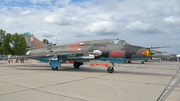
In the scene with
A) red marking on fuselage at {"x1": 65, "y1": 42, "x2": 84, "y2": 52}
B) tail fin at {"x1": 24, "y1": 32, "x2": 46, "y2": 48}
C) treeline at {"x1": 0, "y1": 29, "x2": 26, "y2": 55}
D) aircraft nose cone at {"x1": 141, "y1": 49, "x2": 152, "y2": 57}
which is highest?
treeline at {"x1": 0, "y1": 29, "x2": 26, "y2": 55}

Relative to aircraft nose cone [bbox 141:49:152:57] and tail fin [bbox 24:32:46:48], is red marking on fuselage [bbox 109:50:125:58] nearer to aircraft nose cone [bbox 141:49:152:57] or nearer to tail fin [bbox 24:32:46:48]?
aircraft nose cone [bbox 141:49:152:57]

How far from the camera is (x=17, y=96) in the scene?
14.5ft

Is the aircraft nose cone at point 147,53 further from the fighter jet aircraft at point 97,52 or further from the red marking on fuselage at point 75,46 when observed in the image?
the red marking on fuselage at point 75,46

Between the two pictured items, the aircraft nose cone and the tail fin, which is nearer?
the aircraft nose cone

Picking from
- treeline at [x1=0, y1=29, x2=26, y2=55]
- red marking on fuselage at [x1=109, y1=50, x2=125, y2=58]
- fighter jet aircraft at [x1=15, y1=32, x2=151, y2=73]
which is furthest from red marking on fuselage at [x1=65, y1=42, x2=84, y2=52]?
treeline at [x1=0, y1=29, x2=26, y2=55]

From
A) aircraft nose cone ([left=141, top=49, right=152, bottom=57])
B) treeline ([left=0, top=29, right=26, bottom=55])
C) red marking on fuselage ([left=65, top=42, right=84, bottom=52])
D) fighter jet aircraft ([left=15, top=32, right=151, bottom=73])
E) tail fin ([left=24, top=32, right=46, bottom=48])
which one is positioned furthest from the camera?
treeline ([left=0, top=29, right=26, bottom=55])

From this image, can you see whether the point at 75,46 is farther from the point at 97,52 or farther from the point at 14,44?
the point at 14,44

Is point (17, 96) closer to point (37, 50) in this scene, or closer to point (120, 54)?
point (120, 54)

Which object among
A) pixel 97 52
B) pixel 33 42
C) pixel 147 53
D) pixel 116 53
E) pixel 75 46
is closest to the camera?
pixel 147 53

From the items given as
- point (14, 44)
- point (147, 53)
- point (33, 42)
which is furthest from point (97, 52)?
point (14, 44)

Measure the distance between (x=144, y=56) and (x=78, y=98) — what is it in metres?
6.53

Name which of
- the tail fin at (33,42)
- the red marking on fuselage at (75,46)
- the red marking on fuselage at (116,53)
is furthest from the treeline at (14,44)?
the red marking on fuselage at (116,53)

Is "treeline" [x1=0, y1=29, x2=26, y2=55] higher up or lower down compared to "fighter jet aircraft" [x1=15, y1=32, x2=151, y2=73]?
higher up

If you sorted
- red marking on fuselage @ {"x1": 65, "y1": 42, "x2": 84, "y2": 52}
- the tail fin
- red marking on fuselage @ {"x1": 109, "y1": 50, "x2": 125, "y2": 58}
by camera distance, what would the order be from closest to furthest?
1. red marking on fuselage @ {"x1": 109, "y1": 50, "x2": 125, "y2": 58}
2. red marking on fuselage @ {"x1": 65, "y1": 42, "x2": 84, "y2": 52}
3. the tail fin
